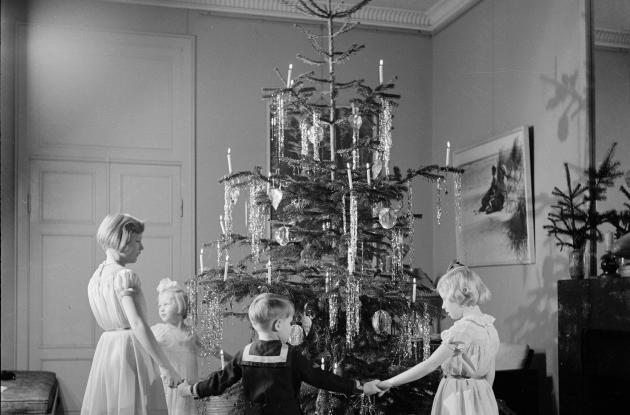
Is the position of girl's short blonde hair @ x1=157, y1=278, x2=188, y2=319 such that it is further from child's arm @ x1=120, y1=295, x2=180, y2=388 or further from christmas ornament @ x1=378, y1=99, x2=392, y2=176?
christmas ornament @ x1=378, y1=99, x2=392, y2=176

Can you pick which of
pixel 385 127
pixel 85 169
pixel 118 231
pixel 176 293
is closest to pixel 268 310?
pixel 118 231

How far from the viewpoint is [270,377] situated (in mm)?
3381

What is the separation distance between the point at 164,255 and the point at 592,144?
3.77 meters

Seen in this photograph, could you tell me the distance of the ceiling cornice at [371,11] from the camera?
7.35 m

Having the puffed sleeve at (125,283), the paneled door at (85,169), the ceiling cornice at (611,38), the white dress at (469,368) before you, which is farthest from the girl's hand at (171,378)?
the ceiling cornice at (611,38)

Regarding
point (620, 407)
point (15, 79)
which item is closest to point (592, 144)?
point (620, 407)

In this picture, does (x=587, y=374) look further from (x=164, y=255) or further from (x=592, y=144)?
(x=164, y=255)

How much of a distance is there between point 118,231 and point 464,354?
172 cm

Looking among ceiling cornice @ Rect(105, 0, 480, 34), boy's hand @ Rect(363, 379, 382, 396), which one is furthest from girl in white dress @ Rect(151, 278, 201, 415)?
ceiling cornice @ Rect(105, 0, 480, 34)

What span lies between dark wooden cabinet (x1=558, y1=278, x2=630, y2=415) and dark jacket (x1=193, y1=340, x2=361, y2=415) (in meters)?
Result: 2.24

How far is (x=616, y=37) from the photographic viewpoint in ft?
17.3

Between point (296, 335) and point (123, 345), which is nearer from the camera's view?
point (123, 345)

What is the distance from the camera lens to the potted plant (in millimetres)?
5262

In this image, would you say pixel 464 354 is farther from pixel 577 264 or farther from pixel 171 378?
pixel 577 264
